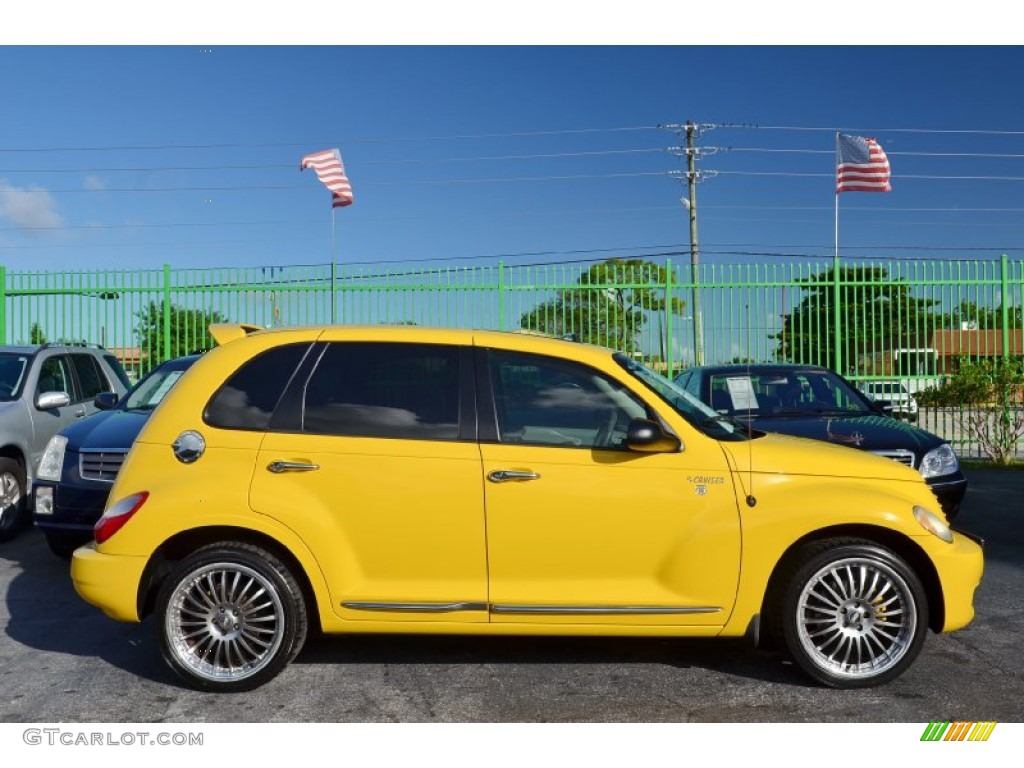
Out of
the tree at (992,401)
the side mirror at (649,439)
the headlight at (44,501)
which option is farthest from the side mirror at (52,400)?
the tree at (992,401)

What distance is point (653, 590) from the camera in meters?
4.66

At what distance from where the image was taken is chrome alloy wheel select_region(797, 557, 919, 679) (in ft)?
15.3

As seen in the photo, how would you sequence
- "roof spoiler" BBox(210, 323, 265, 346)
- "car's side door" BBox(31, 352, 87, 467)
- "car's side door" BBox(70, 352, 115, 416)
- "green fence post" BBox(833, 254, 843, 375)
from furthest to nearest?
1. "green fence post" BBox(833, 254, 843, 375)
2. "car's side door" BBox(70, 352, 115, 416)
3. "car's side door" BBox(31, 352, 87, 467)
4. "roof spoiler" BBox(210, 323, 265, 346)

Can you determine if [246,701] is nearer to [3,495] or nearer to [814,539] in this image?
[814,539]

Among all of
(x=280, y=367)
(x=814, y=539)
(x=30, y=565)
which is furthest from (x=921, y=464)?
(x=30, y=565)

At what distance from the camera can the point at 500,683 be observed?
15.8 ft

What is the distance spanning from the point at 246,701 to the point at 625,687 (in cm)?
176

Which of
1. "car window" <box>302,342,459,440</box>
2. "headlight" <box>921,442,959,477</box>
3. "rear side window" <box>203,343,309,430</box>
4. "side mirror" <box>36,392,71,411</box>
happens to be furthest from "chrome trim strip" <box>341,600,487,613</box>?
"side mirror" <box>36,392,71,411</box>

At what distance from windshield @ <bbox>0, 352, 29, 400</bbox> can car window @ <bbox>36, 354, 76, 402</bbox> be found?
0.17 meters

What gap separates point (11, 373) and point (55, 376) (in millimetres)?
487

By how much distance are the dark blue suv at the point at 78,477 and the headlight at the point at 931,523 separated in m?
4.86

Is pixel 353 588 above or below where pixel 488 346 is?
below

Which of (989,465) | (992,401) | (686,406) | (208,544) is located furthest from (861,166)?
(208,544)
